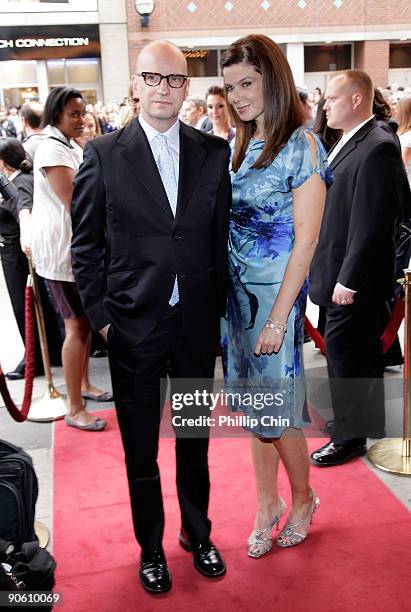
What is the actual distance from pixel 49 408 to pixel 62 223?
45.1 inches

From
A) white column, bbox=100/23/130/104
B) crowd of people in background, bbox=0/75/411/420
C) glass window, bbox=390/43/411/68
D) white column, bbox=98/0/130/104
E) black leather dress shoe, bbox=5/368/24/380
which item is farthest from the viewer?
glass window, bbox=390/43/411/68

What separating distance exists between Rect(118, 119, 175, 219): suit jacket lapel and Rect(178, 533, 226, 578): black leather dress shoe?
1.19 m

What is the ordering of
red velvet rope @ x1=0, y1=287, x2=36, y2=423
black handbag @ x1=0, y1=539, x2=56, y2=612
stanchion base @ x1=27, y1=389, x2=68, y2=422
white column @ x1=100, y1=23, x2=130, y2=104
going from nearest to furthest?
1. black handbag @ x1=0, y1=539, x2=56, y2=612
2. red velvet rope @ x1=0, y1=287, x2=36, y2=423
3. stanchion base @ x1=27, y1=389, x2=68, y2=422
4. white column @ x1=100, y1=23, x2=130, y2=104

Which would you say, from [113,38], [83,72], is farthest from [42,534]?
[83,72]

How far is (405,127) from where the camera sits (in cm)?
471

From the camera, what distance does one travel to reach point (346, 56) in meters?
9.14

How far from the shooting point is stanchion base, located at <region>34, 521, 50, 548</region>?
2531 millimetres

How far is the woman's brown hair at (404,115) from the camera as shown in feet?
15.2

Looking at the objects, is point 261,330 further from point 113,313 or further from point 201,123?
point 201,123

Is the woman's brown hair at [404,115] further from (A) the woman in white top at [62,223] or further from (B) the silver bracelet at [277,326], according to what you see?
(B) the silver bracelet at [277,326]

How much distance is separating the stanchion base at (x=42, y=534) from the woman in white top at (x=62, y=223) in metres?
0.95

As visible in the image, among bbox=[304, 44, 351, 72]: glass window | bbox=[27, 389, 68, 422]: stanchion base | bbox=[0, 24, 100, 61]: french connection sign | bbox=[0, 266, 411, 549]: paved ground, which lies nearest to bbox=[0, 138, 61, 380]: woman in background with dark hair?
bbox=[0, 266, 411, 549]: paved ground

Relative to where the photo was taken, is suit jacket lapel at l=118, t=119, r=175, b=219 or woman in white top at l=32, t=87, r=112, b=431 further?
woman in white top at l=32, t=87, r=112, b=431

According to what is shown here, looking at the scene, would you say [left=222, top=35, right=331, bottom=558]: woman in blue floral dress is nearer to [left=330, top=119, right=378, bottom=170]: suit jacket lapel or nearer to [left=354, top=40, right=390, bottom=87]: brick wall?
[left=330, top=119, right=378, bottom=170]: suit jacket lapel
